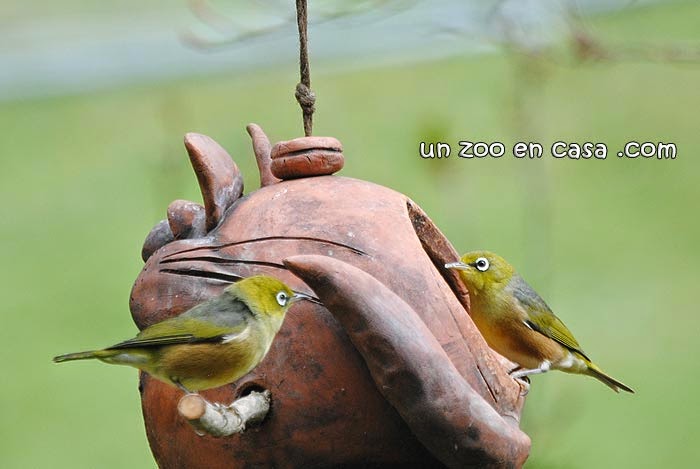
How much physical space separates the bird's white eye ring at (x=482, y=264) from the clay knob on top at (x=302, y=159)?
2.00 ft

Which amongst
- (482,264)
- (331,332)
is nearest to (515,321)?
(482,264)

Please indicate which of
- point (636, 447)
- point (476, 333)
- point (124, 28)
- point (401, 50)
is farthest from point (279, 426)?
point (124, 28)

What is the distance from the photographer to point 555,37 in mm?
4586

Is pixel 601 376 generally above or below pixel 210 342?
below

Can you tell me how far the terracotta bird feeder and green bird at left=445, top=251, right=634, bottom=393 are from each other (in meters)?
0.48

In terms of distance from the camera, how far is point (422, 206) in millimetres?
10016

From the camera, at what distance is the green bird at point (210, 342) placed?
252 cm

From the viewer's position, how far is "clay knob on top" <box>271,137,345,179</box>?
285 centimetres

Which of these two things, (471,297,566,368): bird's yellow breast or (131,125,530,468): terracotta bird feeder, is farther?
(471,297,566,368): bird's yellow breast

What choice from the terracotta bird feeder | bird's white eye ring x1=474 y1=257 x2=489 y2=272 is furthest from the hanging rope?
bird's white eye ring x1=474 y1=257 x2=489 y2=272

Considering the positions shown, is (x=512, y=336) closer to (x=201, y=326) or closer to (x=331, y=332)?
(x=331, y=332)

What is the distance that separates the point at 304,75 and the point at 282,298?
711mm

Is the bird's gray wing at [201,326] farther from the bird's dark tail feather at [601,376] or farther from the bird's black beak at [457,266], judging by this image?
the bird's dark tail feather at [601,376]

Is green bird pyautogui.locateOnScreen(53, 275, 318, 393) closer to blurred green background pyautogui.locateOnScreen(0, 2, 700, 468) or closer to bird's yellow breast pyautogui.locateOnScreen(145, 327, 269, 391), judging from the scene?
bird's yellow breast pyautogui.locateOnScreen(145, 327, 269, 391)
